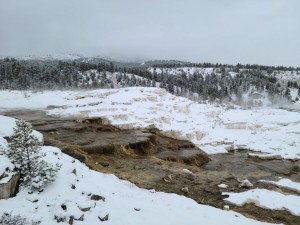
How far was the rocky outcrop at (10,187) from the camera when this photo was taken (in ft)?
46.2

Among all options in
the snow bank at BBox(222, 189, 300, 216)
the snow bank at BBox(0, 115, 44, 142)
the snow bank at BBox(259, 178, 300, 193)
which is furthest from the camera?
the snow bank at BBox(259, 178, 300, 193)

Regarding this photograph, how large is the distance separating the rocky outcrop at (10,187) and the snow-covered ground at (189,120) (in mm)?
35846

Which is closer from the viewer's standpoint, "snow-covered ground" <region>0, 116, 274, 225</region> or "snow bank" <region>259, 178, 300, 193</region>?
"snow-covered ground" <region>0, 116, 274, 225</region>

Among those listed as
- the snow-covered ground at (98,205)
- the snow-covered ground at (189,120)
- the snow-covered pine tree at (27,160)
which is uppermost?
the snow-covered pine tree at (27,160)

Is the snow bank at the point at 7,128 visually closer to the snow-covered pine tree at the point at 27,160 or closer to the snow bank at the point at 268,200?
the snow-covered pine tree at the point at 27,160

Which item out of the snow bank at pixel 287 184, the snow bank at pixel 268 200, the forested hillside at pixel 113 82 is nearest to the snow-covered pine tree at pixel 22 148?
the snow bank at pixel 268 200

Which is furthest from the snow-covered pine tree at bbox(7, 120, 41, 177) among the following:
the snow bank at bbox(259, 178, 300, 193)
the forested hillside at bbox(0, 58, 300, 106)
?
the forested hillside at bbox(0, 58, 300, 106)

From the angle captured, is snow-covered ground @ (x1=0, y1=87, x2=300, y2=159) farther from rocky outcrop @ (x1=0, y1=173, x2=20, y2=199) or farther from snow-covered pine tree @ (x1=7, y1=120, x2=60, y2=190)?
rocky outcrop @ (x1=0, y1=173, x2=20, y2=199)

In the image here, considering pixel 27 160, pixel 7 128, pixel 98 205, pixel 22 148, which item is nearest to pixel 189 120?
pixel 7 128

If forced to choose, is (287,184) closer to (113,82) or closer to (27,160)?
(27,160)

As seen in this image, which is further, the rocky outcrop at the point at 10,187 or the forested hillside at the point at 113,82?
the forested hillside at the point at 113,82

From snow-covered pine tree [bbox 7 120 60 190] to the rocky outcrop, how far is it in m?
0.38

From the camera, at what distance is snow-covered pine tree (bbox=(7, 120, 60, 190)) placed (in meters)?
15.2

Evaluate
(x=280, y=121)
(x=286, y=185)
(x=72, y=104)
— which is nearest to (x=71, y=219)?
(x=286, y=185)
